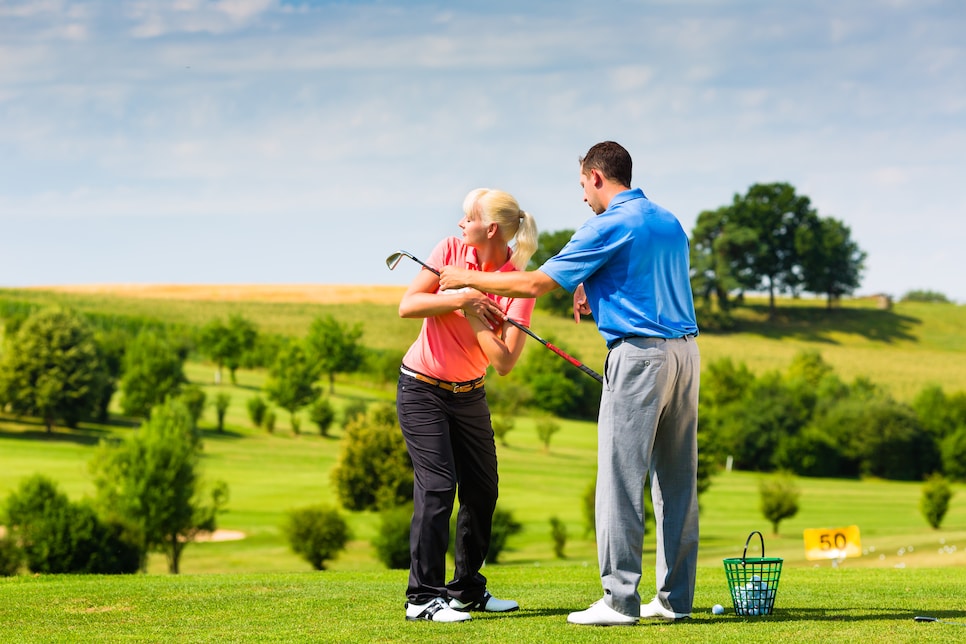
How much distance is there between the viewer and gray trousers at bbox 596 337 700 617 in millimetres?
5766

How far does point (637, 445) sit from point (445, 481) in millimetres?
1231

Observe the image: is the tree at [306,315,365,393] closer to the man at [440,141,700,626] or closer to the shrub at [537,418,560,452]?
the shrub at [537,418,560,452]

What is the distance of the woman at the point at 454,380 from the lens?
20.5 ft

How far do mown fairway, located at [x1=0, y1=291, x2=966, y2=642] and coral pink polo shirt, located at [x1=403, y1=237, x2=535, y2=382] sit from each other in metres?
1.50

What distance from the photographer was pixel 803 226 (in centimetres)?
11981

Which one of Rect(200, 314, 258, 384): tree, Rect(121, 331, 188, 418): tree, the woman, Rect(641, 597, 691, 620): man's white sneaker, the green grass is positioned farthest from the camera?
Rect(200, 314, 258, 384): tree

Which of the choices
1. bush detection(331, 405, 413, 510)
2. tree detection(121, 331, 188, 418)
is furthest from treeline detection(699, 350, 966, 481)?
tree detection(121, 331, 188, 418)

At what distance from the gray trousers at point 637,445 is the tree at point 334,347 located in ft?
271

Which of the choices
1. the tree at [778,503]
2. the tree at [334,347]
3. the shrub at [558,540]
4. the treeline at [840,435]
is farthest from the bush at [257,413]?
the tree at [778,503]

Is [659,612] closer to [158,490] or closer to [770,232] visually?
[158,490]

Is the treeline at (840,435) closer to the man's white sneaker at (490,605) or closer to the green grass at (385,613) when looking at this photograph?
the green grass at (385,613)

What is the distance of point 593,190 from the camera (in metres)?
6.04

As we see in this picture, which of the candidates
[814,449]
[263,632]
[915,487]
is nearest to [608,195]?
[263,632]

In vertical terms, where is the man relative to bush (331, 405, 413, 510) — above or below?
above
